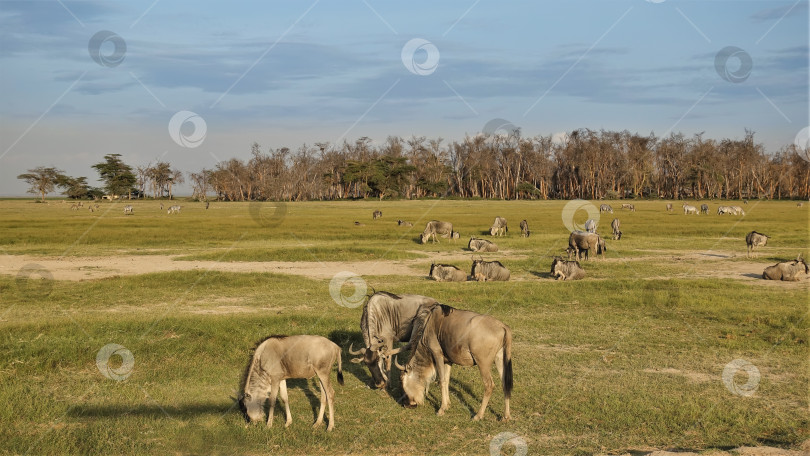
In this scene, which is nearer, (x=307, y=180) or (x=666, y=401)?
(x=666, y=401)

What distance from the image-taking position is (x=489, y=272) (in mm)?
23656

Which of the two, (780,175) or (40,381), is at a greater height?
(780,175)

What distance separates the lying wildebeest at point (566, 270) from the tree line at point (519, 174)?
9399cm

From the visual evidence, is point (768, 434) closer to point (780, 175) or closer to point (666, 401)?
point (666, 401)

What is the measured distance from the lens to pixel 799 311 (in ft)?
56.0

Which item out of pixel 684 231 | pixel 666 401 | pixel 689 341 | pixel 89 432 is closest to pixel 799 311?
pixel 689 341

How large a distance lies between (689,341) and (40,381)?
44.0ft
